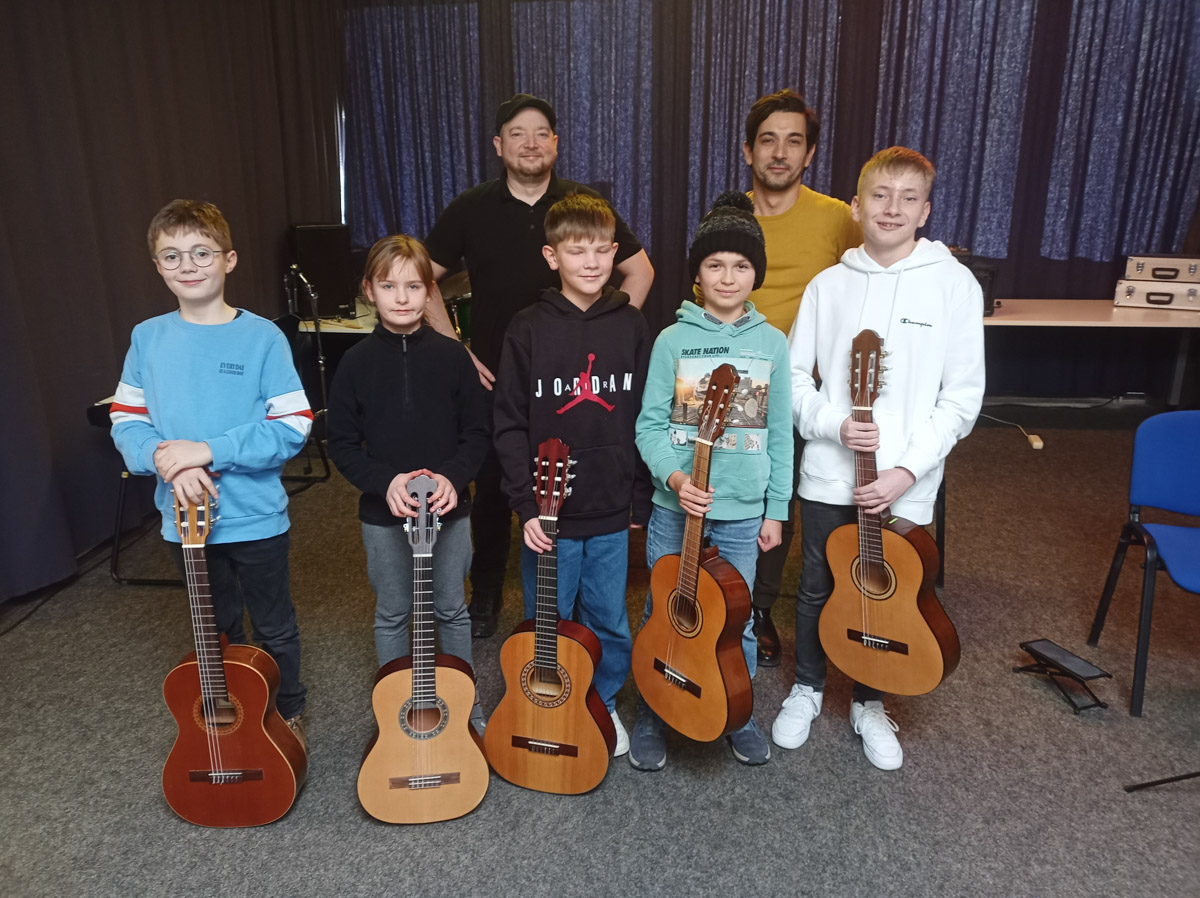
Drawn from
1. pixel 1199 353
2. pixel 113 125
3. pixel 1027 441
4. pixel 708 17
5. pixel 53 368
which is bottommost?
pixel 1027 441

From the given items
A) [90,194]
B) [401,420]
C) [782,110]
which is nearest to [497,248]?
[401,420]

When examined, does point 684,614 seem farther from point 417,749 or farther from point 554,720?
point 417,749

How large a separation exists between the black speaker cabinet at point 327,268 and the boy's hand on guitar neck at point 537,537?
2.92 meters

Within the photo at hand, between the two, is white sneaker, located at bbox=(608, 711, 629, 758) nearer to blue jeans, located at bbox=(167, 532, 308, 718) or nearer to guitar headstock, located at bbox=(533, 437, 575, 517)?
guitar headstock, located at bbox=(533, 437, 575, 517)

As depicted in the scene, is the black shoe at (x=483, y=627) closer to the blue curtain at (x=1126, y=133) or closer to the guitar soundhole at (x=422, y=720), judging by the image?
the guitar soundhole at (x=422, y=720)

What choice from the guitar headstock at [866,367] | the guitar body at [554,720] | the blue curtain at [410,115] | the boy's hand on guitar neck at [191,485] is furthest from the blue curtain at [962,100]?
the boy's hand on guitar neck at [191,485]

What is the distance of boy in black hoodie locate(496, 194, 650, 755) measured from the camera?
1.82 m

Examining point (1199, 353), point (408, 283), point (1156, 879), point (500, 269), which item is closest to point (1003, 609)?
point (1156, 879)

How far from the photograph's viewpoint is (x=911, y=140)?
4.97 meters

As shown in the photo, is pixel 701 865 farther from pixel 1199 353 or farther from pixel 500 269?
pixel 1199 353

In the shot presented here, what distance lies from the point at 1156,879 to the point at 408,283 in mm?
1917

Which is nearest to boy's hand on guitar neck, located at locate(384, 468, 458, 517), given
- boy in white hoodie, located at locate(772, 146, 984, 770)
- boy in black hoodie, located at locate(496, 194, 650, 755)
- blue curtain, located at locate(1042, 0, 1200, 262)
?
boy in black hoodie, located at locate(496, 194, 650, 755)

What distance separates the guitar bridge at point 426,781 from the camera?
177 centimetres

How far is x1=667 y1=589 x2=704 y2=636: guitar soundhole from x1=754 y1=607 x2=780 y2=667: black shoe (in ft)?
→ 2.22
